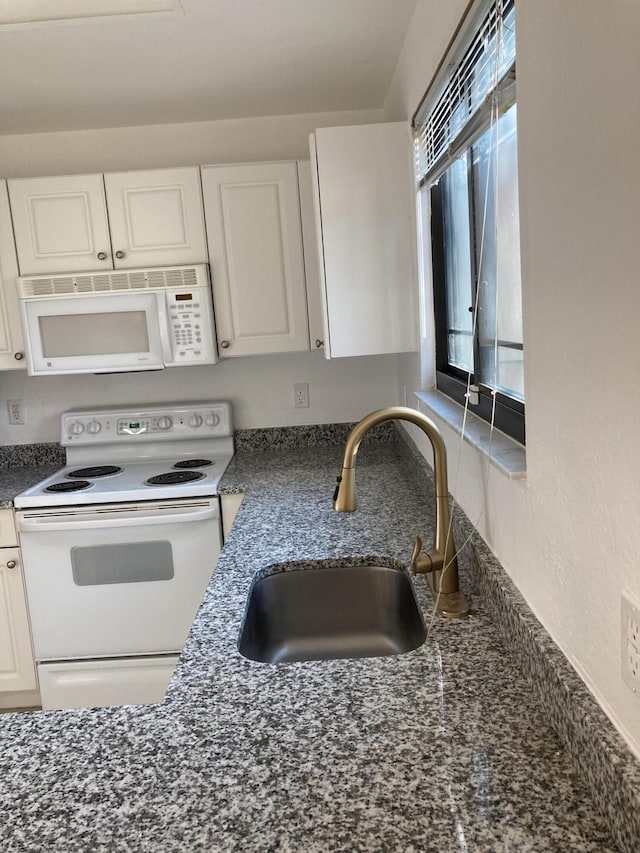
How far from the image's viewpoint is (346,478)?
1261 mm

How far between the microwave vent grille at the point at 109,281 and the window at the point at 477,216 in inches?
39.7

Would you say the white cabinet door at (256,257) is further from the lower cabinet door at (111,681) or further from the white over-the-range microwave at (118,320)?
the lower cabinet door at (111,681)

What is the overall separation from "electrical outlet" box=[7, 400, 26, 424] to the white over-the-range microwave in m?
0.47

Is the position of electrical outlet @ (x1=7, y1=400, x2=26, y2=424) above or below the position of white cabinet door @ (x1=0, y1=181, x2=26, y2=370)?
below

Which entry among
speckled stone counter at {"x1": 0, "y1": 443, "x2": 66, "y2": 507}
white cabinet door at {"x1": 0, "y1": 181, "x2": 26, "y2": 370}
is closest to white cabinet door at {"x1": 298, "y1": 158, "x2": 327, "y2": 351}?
white cabinet door at {"x1": 0, "y1": 181, "x2": 26, "y2": 370}

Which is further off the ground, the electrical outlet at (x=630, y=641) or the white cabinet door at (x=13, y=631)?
the electrical outlet at (x=630, y=641)

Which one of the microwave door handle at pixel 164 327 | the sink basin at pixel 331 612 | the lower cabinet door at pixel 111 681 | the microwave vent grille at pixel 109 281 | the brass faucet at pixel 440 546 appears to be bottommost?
the lower cabinet door at pixel 111 681

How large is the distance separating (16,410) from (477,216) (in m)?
2.34

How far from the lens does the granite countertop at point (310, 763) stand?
2.59 ft

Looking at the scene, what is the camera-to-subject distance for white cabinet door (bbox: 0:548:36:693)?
8.55 feet

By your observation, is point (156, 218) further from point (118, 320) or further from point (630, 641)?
point (630, 641)

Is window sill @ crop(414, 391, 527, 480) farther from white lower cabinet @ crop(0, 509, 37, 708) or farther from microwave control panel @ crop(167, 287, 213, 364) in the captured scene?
white lower cabinet @ crop(0, 509, 37, 708)

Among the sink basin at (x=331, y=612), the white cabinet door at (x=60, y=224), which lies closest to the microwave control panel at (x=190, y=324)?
the white cabinet door at (x=60, y=224)

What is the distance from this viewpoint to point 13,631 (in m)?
2.63
